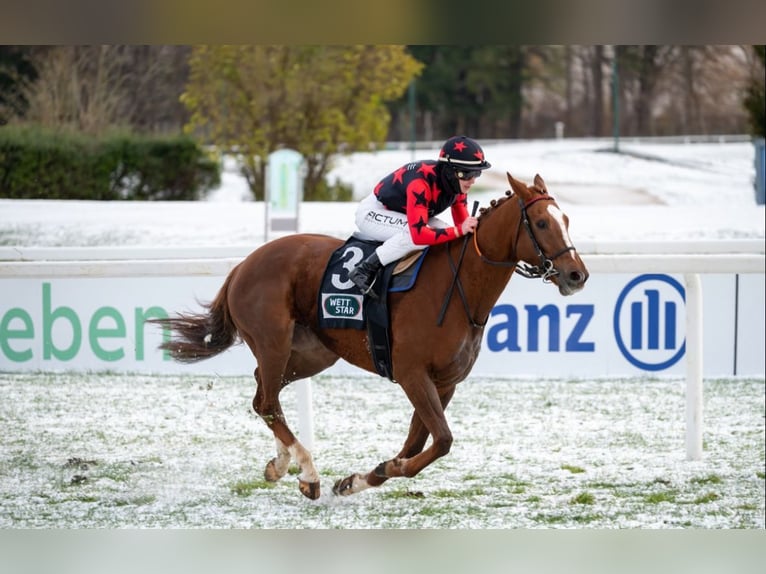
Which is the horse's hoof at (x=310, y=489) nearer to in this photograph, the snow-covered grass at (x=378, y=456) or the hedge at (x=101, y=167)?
the snow-covered grass at (x=378, y=456)

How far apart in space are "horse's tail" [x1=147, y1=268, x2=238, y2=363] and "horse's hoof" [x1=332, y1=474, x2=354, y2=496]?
0.78m

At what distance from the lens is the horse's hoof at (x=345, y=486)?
467cm

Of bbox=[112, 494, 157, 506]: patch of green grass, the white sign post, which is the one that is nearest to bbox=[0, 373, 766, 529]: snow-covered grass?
bbox=[112, 494, 157, 506]: patch of green grass

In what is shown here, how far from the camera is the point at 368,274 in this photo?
449cm

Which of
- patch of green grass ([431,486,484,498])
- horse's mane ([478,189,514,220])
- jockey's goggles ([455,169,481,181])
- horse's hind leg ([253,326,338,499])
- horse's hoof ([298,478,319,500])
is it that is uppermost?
jockey's goggles ([455,169,481,181])

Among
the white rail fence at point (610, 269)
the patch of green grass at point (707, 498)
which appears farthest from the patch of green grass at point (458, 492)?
the patch of green grass at point (707, 498)

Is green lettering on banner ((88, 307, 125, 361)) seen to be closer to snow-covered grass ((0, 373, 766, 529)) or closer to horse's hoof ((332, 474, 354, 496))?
snow-covered grass ((0, 373, 766, 529))

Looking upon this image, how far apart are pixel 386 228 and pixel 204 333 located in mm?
980

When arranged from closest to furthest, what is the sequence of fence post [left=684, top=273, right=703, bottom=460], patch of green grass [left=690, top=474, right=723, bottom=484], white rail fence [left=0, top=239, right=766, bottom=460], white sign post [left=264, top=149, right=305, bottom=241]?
white rail fence [left=0, top=239, right=766, bottom=460]
patch of green grass [left=690, top=474, right=723, bottom=484]
fence post [left=684, top=273, right=703, bottom=460]
white sign post [left=264, top=149, right=305, bottom=241]

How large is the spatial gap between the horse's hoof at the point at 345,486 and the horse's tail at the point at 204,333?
78cm

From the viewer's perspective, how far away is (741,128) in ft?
69.2

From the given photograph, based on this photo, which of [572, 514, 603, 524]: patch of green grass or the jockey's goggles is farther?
[572, 514, 603, 524]: patch of green grass

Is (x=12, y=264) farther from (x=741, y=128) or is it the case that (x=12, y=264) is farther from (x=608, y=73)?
(x=608, y=73)

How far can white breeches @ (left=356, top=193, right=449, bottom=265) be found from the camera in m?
4.45
